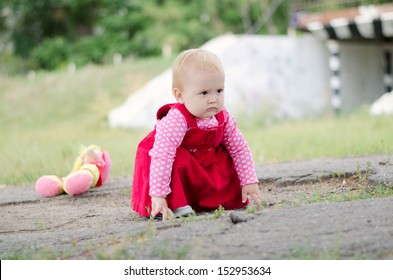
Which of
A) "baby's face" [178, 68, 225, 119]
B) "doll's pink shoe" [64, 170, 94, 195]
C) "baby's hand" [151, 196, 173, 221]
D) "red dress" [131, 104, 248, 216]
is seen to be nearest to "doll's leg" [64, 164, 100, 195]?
"doll's pink shoe" [64, 170, 94, 195]

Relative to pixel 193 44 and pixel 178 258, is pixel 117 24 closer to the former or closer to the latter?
pixel 193 44

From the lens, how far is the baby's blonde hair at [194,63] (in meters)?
3.22

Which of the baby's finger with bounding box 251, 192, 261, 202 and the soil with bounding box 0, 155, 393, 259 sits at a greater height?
the soil with bounding box 0, 155, 393, 259

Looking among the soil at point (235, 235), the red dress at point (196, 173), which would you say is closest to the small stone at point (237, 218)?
the soil at point (235, 235)

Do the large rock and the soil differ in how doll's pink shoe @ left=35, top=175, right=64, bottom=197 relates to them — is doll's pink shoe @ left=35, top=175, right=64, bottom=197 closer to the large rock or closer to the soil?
the soil

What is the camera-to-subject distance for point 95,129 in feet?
33.4

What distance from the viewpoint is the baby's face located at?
3.21 meters

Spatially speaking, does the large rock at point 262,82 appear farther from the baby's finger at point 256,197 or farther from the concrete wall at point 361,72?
the baby's finger at point 256,197

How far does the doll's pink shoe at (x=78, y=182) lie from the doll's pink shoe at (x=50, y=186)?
0.30ft

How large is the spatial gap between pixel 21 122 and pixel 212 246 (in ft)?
33.1

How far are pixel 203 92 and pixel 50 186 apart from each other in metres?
1.72

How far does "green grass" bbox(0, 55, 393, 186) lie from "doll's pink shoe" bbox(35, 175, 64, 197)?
3.10 ft

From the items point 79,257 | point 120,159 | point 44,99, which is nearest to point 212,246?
point 79,257

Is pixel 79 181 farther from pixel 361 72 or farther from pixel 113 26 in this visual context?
pixel 113 26
